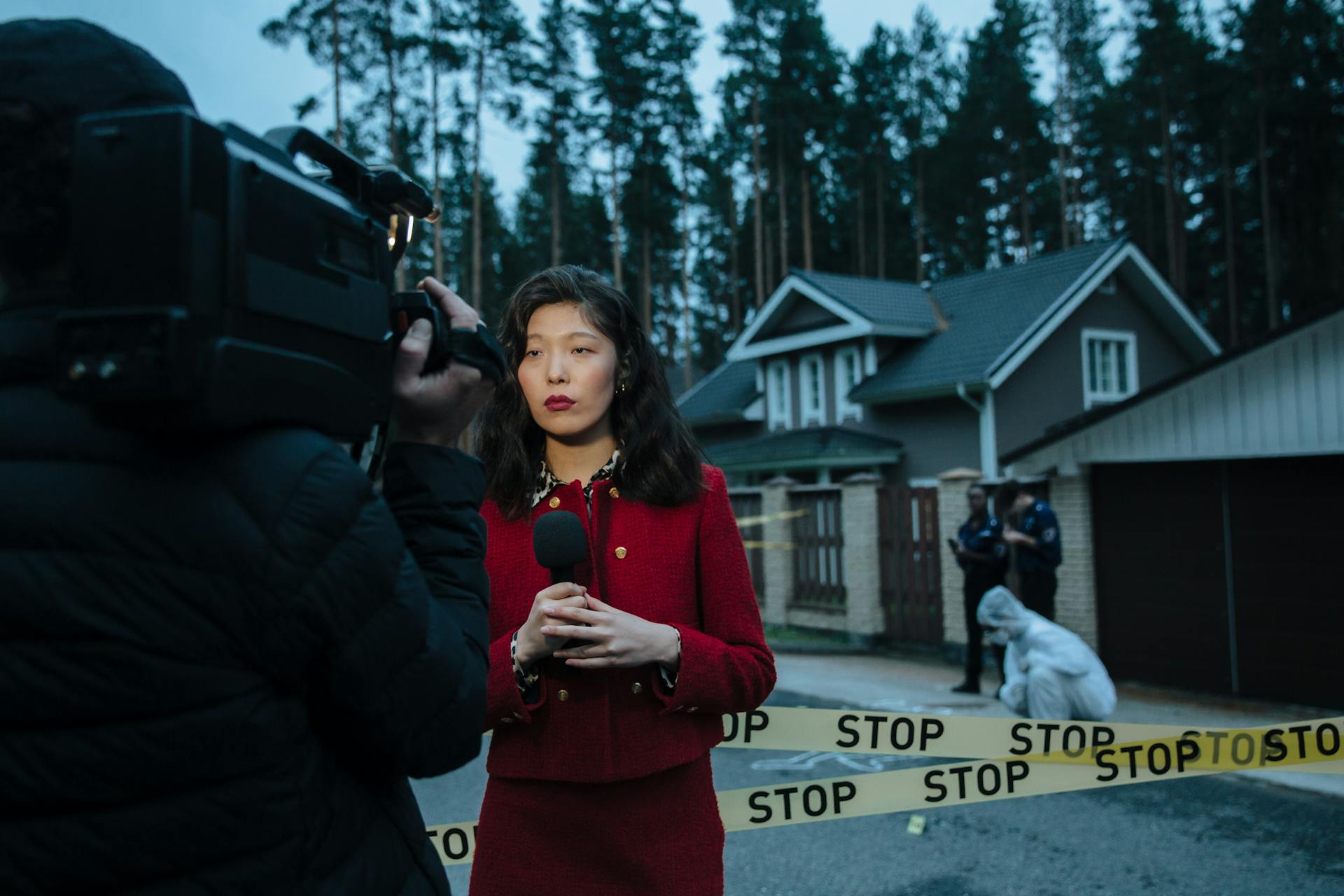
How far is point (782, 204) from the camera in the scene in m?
32.8

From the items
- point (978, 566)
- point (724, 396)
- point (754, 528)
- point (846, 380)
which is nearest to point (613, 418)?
point (978, 566)

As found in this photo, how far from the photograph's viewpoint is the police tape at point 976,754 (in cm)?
302

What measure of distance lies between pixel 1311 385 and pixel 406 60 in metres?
Answer: 19.7

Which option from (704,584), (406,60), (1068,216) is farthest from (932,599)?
(1068,216)

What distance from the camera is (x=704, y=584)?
192cm

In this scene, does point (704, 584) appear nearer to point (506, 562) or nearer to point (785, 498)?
point (506, 562)

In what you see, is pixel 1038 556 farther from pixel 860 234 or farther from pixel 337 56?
pixel 860 234

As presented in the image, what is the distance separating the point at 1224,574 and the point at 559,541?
30.3 ft

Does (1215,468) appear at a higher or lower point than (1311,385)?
lower

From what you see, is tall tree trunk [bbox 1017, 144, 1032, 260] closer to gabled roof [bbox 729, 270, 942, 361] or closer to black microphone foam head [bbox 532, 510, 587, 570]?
gabled roof [bbox 729, 270, 942, 361]

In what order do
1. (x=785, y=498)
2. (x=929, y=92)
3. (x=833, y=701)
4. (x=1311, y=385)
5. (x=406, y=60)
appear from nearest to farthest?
(x=1311, y=385) < (x=833, y=701) < (x=785, y=498) < (x=406, y=60) < (x=929, y=92)

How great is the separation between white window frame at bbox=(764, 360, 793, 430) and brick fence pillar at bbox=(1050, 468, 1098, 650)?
14.0m

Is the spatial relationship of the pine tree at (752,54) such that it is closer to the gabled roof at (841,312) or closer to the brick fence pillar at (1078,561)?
the gabled roof at (841,312)

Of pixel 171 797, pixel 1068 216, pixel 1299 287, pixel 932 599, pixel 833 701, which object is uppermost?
pixel 1068 216
